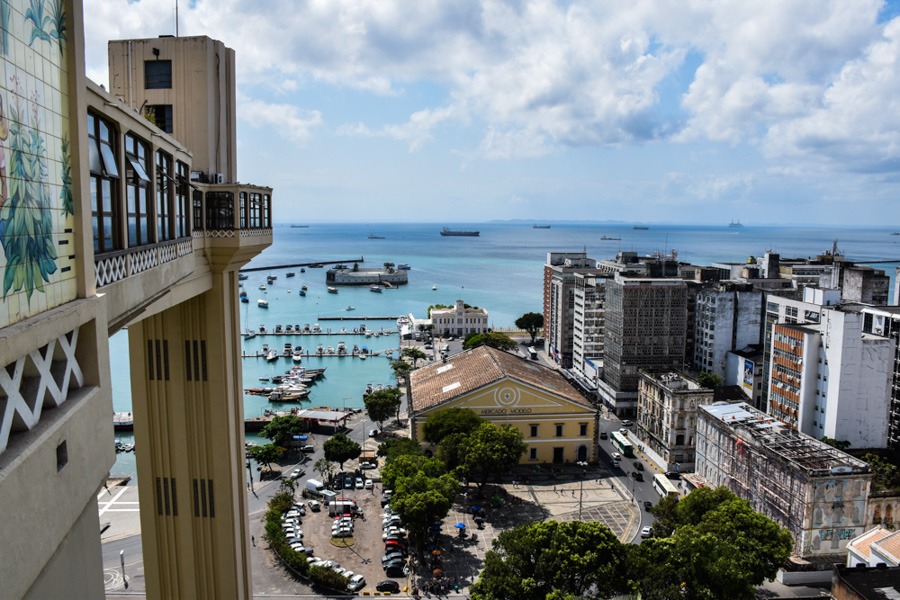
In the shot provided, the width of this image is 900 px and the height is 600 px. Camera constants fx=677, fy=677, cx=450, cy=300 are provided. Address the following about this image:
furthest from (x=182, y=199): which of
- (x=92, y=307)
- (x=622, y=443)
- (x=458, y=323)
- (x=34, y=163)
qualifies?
(x=458, y=323)

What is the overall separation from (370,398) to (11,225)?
117 ft

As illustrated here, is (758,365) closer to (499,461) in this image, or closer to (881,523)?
(881,523)

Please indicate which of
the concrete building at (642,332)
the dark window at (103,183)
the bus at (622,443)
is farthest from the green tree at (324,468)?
the dark window at (103,183)

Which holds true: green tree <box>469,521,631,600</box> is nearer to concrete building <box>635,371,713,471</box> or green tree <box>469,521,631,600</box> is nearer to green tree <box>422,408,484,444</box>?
green tree <box>422,408,484,444</box>

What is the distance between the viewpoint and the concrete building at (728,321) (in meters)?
42.8

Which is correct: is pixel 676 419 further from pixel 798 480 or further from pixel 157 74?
pixel 157 74

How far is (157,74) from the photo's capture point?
1090 centimetres

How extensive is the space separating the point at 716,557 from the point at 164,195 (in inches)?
645

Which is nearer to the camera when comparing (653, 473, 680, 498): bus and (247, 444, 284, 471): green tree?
(653, 473, 680, 498): bus

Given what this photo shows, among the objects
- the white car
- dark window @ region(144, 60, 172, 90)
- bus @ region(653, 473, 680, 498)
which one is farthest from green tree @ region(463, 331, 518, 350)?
dark window @ region(144, 60, 172, 90)

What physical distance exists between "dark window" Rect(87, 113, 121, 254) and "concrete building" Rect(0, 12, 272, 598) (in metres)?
0.02

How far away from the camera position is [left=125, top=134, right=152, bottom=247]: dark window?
6.86 m

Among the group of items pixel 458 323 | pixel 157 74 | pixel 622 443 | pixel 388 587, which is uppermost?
pixel 157 74

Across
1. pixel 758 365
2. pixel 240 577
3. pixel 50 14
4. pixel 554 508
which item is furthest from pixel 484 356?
pixel 50 14
